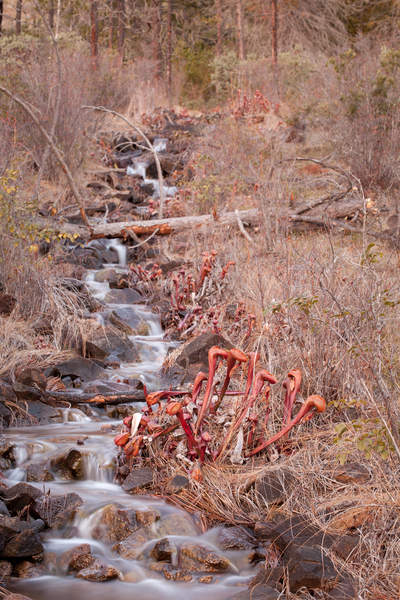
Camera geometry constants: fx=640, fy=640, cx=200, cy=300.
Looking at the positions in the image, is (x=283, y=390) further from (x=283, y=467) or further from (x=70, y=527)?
(x=70, y=527)

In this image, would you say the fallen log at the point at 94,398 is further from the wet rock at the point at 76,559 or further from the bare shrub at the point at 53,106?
the bare shrub at the point at 53,106

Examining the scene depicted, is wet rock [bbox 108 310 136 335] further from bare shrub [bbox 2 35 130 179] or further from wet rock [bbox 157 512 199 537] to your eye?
bare shrub [bbox 2 35 130 179]

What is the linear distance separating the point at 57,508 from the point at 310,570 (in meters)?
1.57

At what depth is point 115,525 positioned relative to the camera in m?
3.64

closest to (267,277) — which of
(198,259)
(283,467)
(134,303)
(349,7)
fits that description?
(198,259)

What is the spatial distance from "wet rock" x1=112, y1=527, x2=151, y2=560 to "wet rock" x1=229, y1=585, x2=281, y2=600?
25.5 inches

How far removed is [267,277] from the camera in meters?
7.20

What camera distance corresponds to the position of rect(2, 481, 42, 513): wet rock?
3523 millimetres

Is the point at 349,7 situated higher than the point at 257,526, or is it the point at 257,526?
the point at 349,7

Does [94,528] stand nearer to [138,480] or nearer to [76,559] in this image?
[76,559]

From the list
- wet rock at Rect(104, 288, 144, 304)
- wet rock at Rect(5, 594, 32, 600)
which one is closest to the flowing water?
wet rock at Rect(5, 594, 32, 600)

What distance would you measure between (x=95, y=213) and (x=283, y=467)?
26.2ft

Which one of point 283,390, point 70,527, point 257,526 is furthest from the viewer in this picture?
point 283,390

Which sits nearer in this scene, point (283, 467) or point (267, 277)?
point (283, 467)
